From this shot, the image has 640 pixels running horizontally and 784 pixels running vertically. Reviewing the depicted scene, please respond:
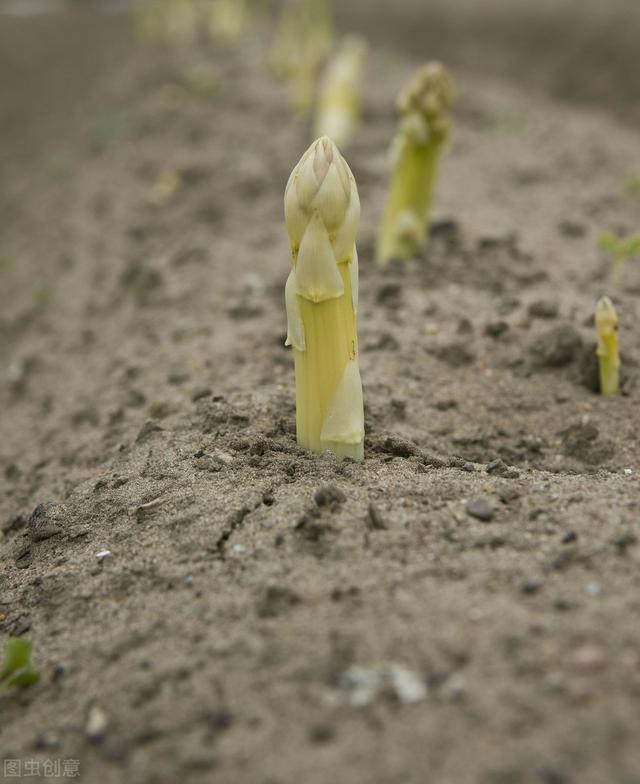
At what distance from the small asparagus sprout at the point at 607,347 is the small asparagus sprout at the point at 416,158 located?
1407 mm

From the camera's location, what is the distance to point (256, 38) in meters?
11.1

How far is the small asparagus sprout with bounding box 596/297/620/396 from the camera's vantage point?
8.73 feet

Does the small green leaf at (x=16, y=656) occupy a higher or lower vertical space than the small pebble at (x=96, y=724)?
higher

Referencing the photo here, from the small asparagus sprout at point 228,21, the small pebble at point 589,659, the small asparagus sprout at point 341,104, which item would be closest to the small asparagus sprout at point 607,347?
the small pebble at point 589,659

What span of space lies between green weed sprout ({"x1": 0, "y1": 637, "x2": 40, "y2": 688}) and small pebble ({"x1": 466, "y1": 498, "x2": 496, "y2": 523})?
3.51ft

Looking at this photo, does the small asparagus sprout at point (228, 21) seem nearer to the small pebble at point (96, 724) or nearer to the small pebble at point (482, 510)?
the small pebble at point (482, 510)

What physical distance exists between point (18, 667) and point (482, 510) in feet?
3.71

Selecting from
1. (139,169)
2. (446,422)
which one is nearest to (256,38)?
(139,169)

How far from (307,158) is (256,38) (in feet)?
32.2

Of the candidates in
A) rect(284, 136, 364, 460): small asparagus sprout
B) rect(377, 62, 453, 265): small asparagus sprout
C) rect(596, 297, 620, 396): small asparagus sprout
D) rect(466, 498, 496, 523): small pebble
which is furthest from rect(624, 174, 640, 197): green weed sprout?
rect(466, 498, 496, 523): small pebble

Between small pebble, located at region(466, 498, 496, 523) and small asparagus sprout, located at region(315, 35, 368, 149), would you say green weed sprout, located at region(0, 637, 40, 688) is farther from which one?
small asparagus sprout, located at region(315, 35, 368, 149)

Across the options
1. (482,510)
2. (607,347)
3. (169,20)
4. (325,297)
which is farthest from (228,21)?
(482,510)

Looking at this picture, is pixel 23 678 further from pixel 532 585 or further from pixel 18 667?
pixel 532 585

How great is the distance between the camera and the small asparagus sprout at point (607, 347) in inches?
105
